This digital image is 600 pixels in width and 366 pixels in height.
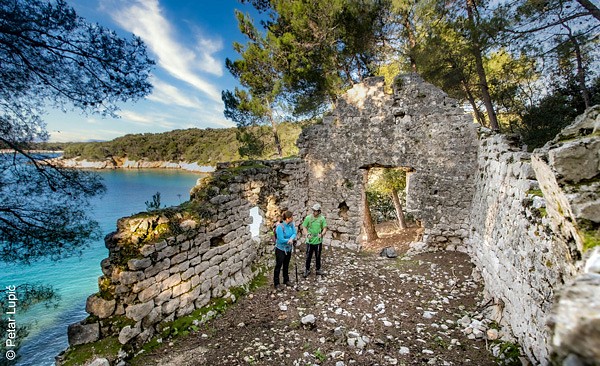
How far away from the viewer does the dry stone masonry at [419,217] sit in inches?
69.7

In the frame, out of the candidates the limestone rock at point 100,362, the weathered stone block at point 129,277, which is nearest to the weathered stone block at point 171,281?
the weathered stone block at point 129,277

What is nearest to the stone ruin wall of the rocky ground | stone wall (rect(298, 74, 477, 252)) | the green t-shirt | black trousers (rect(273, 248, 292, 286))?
the rocky ground

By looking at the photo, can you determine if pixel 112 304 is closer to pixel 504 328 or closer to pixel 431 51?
pixel 504 328

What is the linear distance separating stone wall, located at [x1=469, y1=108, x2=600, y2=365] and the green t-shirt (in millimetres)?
3286

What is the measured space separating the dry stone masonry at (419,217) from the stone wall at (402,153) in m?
0.03

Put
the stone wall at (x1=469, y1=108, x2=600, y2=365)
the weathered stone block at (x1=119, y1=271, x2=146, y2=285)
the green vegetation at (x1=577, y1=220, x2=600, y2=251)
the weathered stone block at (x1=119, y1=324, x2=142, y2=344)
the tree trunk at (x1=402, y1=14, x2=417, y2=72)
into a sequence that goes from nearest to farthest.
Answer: the green vegetation at (x1=577, y1=220, x2=600, y2=251), the stone wall at (x1=469, y1=108, x2=600, y2=365), the weathered stone block at (x1=119, y1=324, x2=142, y2=344), the weathered stone block at (x1=119, y1=271, x2=146, y2=285), the tree trunk at (x1=402, y1=14, x2=417, y2=72)

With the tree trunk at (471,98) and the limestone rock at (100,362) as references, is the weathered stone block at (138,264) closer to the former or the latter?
the limestone rock at (100,362)

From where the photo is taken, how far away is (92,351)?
335cm

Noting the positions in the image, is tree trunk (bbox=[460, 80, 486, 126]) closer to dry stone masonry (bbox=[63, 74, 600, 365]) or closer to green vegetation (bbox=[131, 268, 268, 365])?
dry stone masonry (bbox=[63, 74, 600, 365])

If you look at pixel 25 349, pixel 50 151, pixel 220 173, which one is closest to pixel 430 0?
pixel 220 173

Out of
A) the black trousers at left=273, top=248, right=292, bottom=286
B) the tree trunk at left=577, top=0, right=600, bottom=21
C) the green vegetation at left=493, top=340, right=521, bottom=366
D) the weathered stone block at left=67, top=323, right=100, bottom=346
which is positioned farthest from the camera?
the tree trunk at left=577, top=0, right=600, bottom=21

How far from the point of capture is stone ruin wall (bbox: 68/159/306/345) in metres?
3.68

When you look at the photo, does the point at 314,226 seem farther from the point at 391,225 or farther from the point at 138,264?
the point at 391,225

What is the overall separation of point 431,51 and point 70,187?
1087 centimetres
